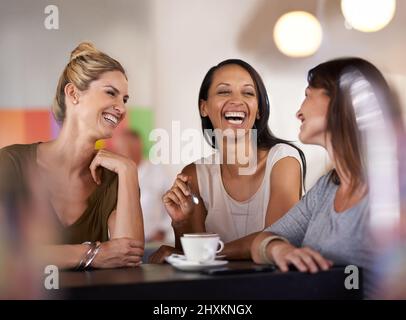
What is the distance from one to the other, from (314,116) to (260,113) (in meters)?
0.13

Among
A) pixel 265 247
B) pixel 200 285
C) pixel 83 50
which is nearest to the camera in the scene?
pixel 200 285

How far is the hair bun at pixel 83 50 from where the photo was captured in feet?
4.92

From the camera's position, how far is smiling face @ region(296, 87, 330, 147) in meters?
1.52

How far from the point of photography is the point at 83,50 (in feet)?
4.92

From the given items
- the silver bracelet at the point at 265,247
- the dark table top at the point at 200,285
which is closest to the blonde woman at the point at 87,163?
the dark table top at the point at 200,285

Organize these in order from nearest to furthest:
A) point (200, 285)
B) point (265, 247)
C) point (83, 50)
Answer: point (200, 285) → point (265, 247) → point (83, 50)

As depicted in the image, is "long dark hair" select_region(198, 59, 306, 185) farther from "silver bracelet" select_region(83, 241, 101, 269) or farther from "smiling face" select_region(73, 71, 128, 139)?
"silver bracelet" select_region(83, 241, 101, 269)

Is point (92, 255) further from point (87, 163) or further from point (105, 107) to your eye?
point (105, 107)

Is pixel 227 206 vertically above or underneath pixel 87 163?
underneath

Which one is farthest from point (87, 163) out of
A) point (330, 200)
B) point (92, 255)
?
point (330, 200)

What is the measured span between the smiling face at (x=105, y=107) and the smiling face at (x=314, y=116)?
43 centimetres

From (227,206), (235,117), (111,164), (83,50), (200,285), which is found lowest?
(200,285)

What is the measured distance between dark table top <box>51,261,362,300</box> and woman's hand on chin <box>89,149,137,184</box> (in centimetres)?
25

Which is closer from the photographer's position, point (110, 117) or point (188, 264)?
point (188, 264)
